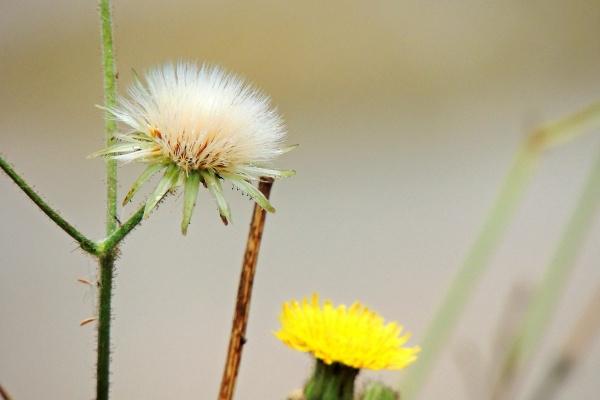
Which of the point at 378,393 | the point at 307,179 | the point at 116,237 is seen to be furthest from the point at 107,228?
the point at 307,179

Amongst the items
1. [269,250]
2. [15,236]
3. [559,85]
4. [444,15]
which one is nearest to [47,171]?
[15,236]

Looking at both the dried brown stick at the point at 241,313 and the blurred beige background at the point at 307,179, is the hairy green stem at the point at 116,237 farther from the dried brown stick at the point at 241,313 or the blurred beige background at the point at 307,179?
the blurred beige background at the point at 307,179

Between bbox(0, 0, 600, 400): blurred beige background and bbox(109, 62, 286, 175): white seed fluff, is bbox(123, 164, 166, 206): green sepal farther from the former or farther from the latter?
bbox(0, 0, 600, 400): blurred beige background

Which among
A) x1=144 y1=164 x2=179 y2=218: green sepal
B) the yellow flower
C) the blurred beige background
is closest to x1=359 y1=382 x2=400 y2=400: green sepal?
the yellow flower

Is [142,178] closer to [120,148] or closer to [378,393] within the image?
[120,148]

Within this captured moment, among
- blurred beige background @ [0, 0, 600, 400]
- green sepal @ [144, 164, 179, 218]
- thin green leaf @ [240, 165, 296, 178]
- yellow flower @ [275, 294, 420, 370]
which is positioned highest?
blurred beige background @ [0, 0, 600, 400]

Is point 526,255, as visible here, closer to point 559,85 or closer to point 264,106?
point 559,85

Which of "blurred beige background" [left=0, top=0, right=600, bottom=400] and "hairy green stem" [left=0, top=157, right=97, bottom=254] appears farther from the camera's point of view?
"blurred beige background" [left=0, top=0, right=600, bottom=400]
